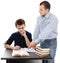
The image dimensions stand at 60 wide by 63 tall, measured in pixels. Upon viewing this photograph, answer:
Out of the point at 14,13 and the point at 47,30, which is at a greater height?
the point at 14,13

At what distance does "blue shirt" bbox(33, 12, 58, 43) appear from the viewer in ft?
9.92

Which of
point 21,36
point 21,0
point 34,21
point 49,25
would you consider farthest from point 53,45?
point 21,0

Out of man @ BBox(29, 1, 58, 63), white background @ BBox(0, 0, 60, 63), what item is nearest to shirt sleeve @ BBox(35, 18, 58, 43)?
man @ BBox(29, 1, 58, 63)

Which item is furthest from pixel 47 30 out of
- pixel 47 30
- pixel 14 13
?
pixel 14 13

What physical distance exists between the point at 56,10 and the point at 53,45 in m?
A: 1.20

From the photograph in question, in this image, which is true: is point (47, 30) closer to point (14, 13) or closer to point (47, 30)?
point (47, 30)

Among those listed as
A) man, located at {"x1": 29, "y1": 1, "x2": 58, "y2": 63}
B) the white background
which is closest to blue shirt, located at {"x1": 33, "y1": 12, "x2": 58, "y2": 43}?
man, located at {"x1": 29, "y1": 1, "x2": 58, "y2": 63}

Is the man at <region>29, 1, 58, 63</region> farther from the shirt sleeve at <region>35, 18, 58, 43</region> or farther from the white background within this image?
the white background

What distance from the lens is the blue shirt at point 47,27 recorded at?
3.02 meters

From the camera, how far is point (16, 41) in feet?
11.1

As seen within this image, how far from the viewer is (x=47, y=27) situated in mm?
3076

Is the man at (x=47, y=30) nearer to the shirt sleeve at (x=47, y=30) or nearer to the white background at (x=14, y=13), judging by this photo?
the shirt sleeve at (x=47, y=30)

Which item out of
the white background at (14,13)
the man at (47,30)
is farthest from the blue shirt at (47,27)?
the white background at (14,13)

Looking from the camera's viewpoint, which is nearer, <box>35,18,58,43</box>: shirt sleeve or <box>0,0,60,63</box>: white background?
<box>35,18,58,43</box>: shirt sleeve
